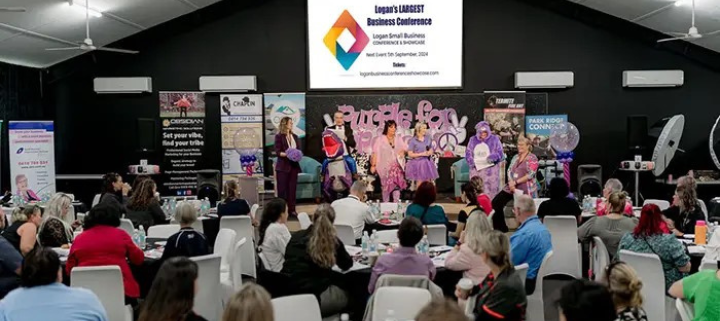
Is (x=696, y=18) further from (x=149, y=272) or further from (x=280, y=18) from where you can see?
(x=149, y=272)

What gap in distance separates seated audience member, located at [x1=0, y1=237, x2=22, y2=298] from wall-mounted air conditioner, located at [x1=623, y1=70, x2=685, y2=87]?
1076 cm

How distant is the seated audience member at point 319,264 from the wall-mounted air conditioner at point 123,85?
8849mm

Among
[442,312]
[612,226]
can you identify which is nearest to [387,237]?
[612,226]

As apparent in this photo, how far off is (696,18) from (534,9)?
2.88 m

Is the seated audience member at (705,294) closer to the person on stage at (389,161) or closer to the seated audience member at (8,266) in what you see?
the seated audience member at (8,266)

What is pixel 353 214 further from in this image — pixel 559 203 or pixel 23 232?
pixel 23 232

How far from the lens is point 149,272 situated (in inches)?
201

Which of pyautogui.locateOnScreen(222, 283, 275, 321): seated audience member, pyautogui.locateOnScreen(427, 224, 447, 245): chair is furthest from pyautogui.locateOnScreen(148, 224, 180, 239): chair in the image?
pyautogui.locateOnScreen(222, 283, 275, 321): seated audience member

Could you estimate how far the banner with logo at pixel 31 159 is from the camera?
10250mm

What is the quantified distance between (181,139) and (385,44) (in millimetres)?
4231

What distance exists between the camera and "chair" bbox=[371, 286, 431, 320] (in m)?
3.52

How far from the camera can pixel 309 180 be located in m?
11.8

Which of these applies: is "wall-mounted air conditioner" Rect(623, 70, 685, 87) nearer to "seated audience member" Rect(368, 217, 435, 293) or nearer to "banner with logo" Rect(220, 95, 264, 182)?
"banner with logo" Rect(220, 95, 264, 182)

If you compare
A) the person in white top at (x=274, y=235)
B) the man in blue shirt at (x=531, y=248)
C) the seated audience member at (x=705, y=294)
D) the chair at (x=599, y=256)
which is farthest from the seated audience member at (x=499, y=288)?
the chair at (x=599, y=256)
